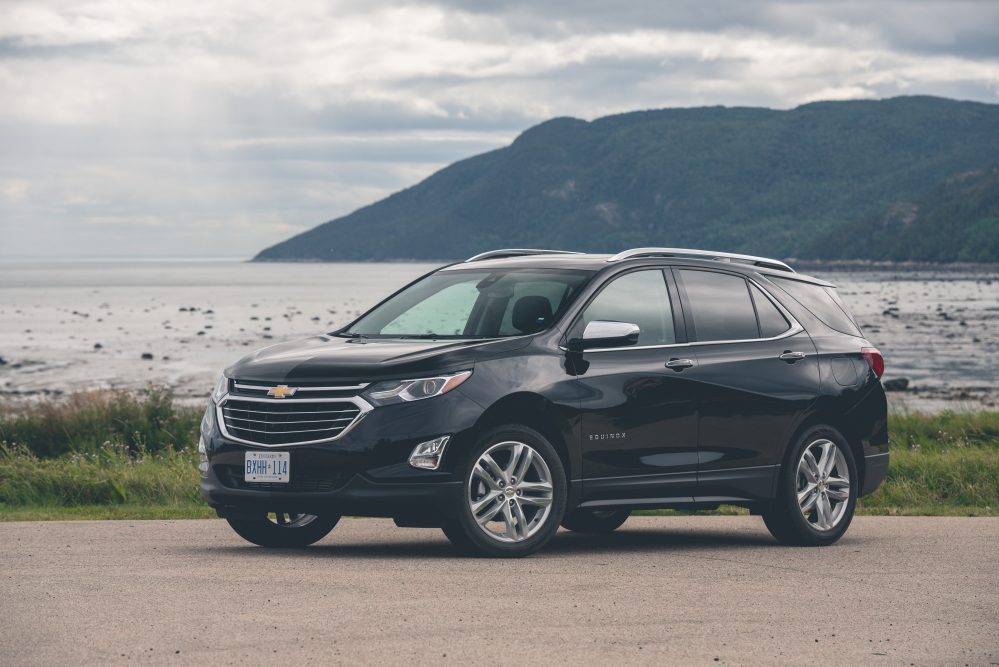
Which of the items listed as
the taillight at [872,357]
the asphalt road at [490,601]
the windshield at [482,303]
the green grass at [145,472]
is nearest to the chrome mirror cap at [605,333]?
the windshield at [482,303]

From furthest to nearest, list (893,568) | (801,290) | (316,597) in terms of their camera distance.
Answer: (801,290)
(893,568)
(316,597)

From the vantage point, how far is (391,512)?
29.8 feet

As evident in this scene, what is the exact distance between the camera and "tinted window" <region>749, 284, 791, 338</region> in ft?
36.0

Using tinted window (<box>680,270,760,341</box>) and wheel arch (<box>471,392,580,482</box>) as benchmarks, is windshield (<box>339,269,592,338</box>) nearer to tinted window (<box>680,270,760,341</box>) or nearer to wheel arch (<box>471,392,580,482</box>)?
wheel arch (<box>471,392,580,482</box>)

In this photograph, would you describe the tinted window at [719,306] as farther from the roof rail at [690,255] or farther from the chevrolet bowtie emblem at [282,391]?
the chevrolet bowtie emblem at [282,391]

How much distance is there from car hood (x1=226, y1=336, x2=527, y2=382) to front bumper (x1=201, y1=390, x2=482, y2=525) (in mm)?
216

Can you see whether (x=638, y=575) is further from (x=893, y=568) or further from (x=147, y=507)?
(x=147, y=507)

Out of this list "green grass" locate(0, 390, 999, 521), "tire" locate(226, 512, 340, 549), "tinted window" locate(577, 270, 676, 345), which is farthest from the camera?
"green grass" locate(0, 390, 999, 521)

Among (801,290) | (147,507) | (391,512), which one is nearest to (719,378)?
(801,290)

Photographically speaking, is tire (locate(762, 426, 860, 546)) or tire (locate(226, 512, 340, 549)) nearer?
tire (locate(226, 512, 340, 549))

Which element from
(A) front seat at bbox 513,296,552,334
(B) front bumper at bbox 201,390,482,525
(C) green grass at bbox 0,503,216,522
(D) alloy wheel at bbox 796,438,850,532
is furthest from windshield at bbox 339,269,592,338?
(C) green grass at bbox 0,503,216,522

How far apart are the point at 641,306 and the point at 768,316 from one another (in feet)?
4.03

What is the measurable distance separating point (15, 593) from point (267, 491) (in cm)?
163

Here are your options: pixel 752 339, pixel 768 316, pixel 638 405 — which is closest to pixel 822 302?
pixel 768 316
